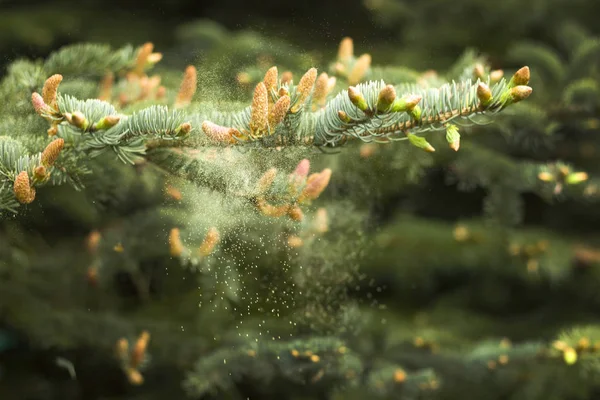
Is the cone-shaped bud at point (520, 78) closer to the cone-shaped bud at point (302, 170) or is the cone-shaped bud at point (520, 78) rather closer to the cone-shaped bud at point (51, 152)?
the cone-shaped bud at point (302, 170)

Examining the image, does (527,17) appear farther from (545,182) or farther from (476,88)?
(476,88)

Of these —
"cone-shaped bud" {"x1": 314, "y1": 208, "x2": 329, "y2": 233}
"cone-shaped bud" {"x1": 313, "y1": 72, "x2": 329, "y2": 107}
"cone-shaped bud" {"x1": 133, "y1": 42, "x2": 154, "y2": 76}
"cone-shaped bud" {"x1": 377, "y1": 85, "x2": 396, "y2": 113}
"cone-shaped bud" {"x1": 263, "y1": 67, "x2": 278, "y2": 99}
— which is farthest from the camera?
"cone-shaped bud" {"x1": 314, "y1": 208, "x2": 329, "y2": 233}

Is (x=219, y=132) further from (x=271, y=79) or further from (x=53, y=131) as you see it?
(x=53, y=131)

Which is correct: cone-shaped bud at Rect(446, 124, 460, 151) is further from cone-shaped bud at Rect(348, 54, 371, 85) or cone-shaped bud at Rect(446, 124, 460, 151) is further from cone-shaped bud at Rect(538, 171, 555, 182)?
cone-shaped bud at Rect(538, 171, 555, 182)

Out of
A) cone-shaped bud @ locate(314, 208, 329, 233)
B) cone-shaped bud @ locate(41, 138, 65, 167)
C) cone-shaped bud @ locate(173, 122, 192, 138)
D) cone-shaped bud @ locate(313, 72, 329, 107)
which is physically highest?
cone-shaped bud @ locate(313, 72, 329, 107)

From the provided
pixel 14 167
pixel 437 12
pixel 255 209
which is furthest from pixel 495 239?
pixel 14 167

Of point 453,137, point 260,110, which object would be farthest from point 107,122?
point 453,137

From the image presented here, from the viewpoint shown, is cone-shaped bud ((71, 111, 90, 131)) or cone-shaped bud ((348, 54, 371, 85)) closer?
cone-shaped bud ((71, 111, 90, 131))

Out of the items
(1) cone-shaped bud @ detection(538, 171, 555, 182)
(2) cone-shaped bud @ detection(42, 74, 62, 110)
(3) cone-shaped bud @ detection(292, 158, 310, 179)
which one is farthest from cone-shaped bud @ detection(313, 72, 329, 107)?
(1) cone-shaped bud @ detection(538, 171, 555, 182)
